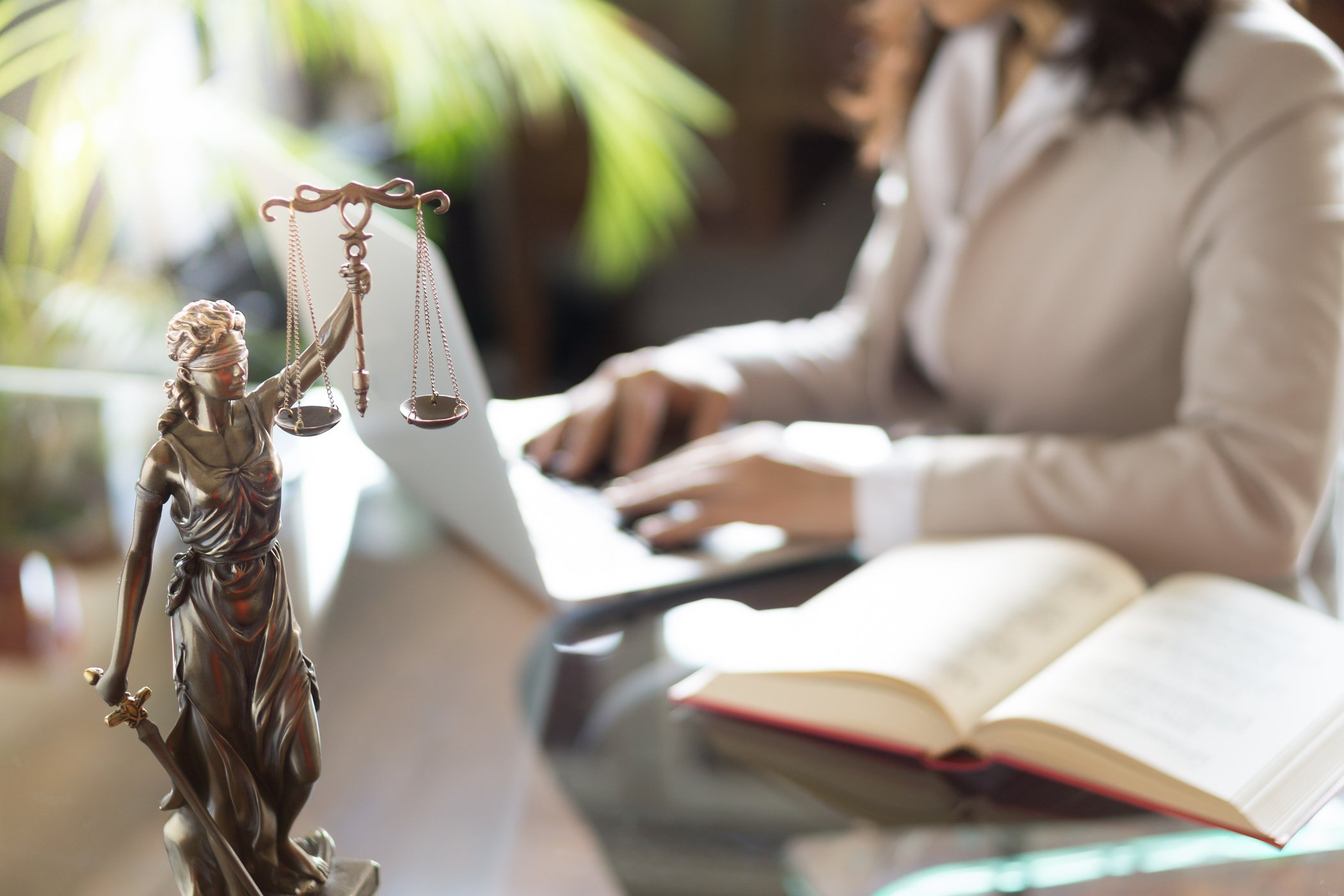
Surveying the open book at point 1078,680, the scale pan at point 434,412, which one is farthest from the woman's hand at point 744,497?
the scale pan at point 434,412

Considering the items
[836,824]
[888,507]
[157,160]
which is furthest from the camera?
[157,160]

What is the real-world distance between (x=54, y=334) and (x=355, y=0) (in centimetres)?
38

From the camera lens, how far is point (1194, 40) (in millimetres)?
750

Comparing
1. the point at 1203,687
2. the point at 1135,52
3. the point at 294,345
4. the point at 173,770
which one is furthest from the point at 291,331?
the point at 1135,52

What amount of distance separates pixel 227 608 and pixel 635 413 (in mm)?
566

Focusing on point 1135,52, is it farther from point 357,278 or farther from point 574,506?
point 357,278

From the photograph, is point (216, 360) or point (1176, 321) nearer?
point (216, 360)

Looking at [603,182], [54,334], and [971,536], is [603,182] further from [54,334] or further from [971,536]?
[971,536]

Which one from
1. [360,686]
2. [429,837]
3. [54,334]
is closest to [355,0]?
[54,334]

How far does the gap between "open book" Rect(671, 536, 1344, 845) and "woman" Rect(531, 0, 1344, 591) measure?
0.35ft

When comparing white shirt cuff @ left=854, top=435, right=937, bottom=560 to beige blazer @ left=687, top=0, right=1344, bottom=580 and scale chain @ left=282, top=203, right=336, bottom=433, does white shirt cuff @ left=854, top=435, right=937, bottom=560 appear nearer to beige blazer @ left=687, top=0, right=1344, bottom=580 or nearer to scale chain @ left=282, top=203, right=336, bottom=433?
beige blazer @ left=687, top=0, right=1344, bottom=580

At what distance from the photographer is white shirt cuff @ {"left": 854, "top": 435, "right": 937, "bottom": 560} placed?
2.22 feet

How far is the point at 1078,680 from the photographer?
0.46m

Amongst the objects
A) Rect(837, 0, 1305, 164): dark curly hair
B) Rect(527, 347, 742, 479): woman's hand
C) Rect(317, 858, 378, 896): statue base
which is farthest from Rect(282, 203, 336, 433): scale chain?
Rect(837, 0, 1305, 164): dark curly hair
